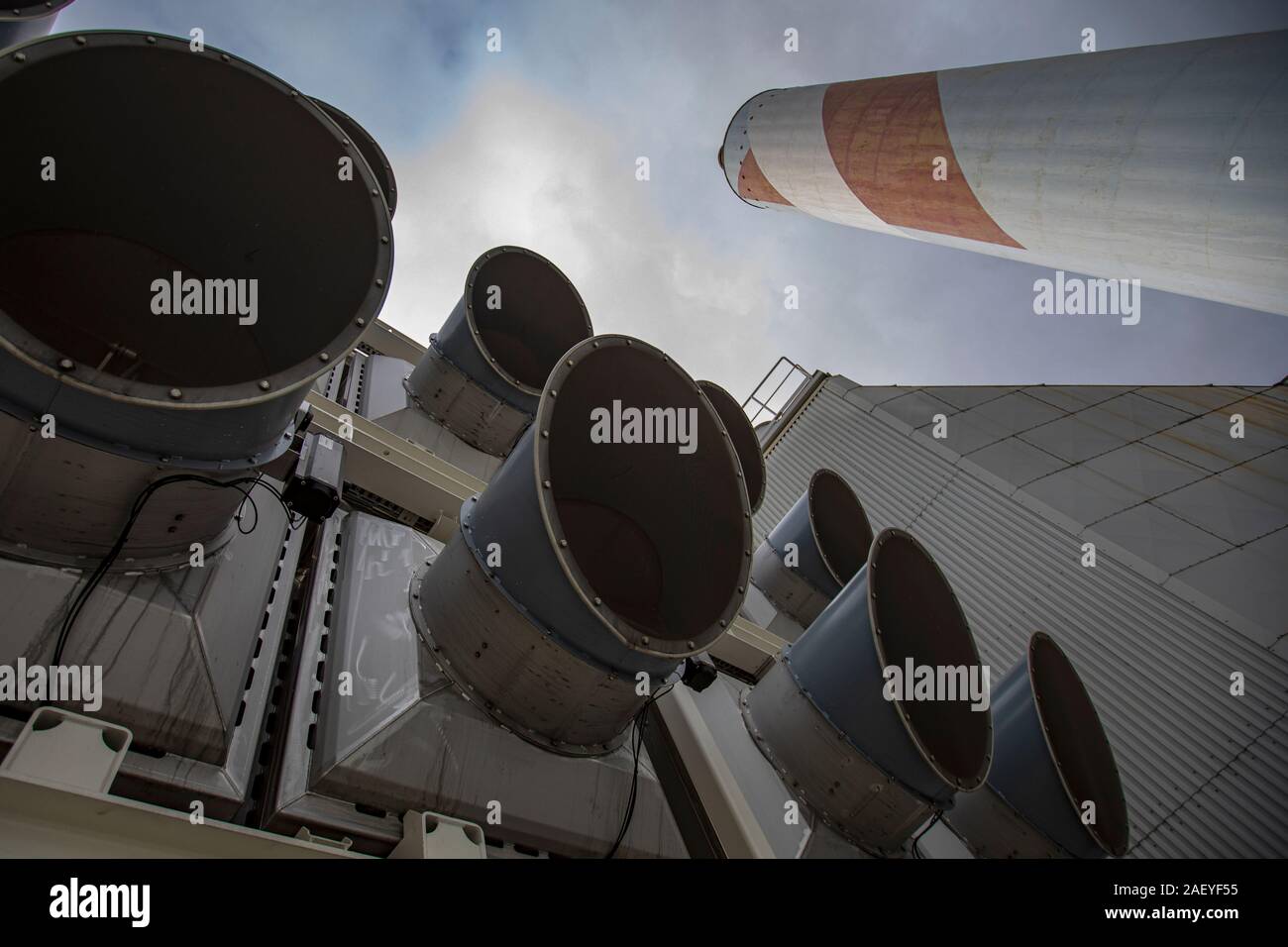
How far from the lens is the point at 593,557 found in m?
3.03

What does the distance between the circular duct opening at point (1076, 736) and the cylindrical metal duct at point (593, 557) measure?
254 cm

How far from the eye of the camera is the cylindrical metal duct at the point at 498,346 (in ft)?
15.2

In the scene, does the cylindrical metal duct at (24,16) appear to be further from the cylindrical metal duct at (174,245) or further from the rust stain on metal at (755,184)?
the rust stain on metal at (755,184)

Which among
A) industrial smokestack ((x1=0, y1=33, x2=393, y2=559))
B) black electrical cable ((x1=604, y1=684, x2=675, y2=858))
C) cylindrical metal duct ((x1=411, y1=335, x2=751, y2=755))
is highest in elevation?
industrial smokestack ((x1=0, y1=33, x2=393, y2=559))

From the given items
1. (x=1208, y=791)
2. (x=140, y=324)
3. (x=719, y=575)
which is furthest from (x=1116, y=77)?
(x=1208, y=791)

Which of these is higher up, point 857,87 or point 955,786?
point 857,87

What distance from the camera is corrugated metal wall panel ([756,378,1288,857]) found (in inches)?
173

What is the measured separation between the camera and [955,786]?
2881 mm

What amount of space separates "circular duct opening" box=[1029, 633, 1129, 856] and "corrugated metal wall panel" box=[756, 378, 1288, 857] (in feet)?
4.08

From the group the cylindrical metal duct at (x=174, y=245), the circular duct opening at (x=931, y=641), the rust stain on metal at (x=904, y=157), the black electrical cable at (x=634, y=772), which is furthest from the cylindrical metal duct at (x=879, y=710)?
the cylindrical metal duct at (x=174, y=245)

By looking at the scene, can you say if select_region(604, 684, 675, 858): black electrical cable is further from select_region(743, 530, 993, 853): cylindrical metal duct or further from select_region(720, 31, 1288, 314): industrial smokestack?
select_region(720, 31, 1288, 314): industrial smokestack

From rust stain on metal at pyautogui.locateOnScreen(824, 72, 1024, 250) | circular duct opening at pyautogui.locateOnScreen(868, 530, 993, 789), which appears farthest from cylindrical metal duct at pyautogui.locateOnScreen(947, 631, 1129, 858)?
rust stain on metal at pyautogui.locateOnScreen(824, 72, 1024, 250)
